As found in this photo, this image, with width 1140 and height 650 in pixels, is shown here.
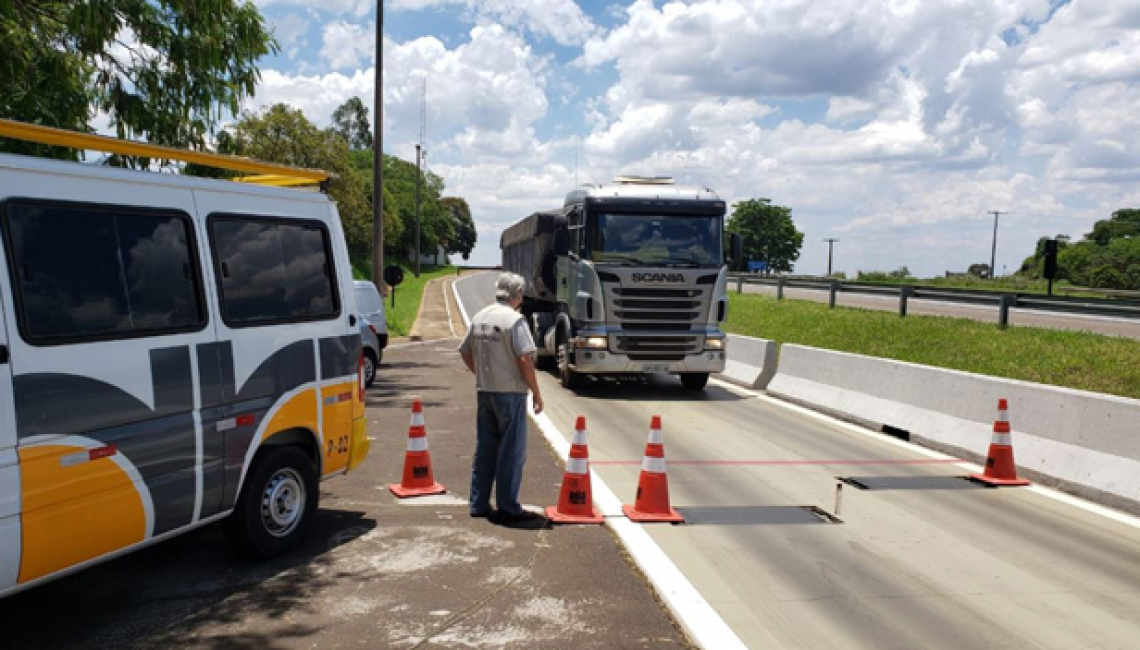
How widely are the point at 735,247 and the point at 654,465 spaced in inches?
330

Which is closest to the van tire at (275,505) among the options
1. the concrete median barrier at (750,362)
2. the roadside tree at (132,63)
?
the roadside tree at (132,63)

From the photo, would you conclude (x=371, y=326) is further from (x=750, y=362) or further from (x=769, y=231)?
(x=769, y=231)

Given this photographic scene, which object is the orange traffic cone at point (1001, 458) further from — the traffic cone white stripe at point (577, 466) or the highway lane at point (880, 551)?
the traffic cone white stripe at point (577, 466)

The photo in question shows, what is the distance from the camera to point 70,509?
4367 millimetres

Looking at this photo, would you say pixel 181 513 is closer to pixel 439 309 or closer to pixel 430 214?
pixel 439 309

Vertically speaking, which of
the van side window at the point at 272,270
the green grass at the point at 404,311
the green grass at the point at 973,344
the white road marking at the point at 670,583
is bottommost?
the green grass at the point at 404,311

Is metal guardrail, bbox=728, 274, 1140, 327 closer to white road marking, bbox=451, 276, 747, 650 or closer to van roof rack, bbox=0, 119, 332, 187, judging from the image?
white road marking, bbox=451, 276, 747, 650

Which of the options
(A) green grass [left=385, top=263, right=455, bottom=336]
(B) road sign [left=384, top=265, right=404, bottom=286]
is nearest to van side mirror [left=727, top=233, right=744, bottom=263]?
(B) road sign [left=384, top=265, right=404, bottom=286]

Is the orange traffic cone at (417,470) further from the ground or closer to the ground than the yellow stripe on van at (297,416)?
closer to the ground

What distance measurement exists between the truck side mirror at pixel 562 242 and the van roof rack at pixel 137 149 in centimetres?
801

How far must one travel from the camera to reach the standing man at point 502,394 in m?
6.80

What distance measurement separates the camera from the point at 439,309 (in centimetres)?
4175

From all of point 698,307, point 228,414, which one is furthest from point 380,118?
point 228,414

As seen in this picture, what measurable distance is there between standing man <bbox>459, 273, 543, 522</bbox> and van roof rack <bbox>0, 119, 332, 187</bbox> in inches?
65.5
